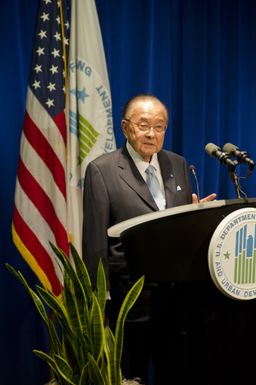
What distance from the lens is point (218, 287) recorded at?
126 cm

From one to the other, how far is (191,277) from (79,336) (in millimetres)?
394

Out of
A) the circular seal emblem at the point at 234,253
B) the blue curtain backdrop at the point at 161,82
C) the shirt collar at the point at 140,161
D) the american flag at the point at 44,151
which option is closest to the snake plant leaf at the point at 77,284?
the circular seal emblem at the point at 234,253

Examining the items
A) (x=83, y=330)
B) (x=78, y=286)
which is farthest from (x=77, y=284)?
(x=83, y=330)

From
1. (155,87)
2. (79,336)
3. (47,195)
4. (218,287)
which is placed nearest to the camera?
(218,287)

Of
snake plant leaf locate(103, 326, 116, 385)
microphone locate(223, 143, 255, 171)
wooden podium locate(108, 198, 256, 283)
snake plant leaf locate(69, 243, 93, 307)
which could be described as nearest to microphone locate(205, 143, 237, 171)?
microphone locate(223, 143, 255, 171)

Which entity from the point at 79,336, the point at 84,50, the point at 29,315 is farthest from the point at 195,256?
the point at 29,315

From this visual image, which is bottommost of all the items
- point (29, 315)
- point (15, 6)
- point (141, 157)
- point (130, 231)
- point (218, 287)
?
point (29, 315)

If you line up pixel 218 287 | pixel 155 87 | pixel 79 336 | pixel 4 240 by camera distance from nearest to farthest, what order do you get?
pixel 218 287
pixel 79 336
pixel 4 240
pixel 155 87

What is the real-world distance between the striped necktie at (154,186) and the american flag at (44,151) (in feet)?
2.82

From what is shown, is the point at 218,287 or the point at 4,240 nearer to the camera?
the point at 218,287

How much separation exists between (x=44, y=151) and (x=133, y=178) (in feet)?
3.06

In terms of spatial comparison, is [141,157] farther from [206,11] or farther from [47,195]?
[206,11]

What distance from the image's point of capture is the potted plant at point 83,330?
136 cm

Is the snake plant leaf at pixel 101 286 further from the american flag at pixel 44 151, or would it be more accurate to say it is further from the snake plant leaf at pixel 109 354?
the american flag at pixel 44 151
